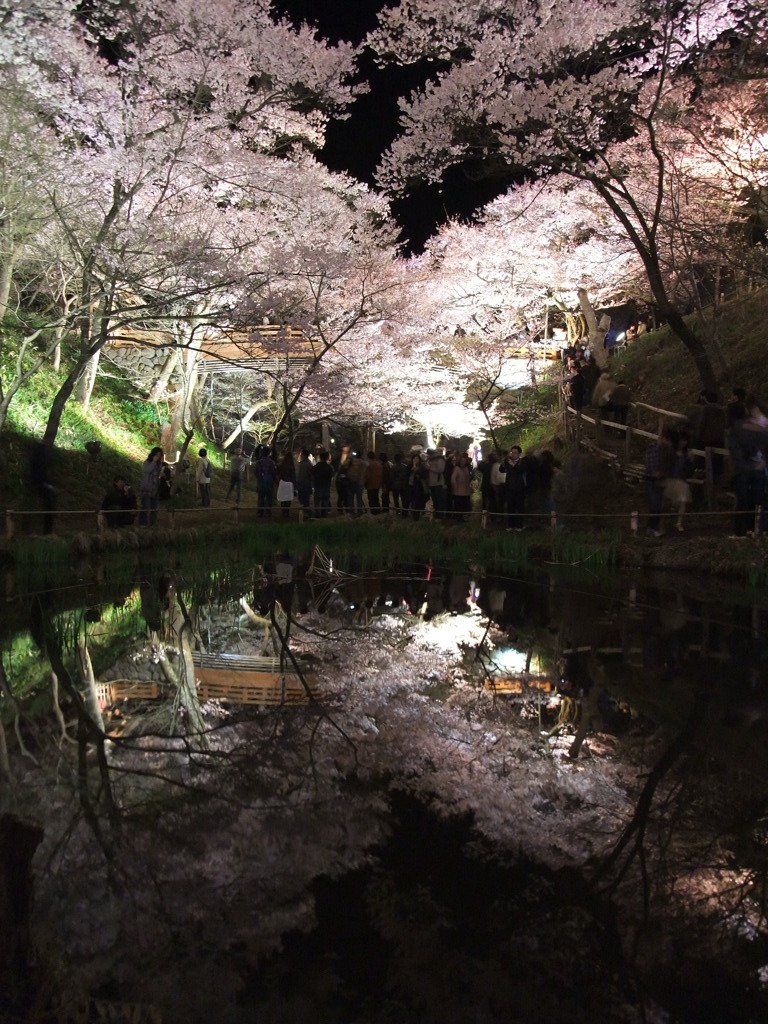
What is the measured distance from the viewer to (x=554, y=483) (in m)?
12.9

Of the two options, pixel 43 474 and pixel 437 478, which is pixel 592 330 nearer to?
pixel 437 478

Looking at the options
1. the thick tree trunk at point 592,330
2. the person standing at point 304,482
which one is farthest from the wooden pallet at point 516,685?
the thick tree trunk at point 592,330

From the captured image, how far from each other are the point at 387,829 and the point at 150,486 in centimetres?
1115

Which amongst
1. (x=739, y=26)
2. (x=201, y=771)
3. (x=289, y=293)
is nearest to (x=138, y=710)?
(x=201, y=771)

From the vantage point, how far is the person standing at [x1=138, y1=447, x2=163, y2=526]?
13109mm

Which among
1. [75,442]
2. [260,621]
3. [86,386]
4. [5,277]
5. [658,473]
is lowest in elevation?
[260,621]

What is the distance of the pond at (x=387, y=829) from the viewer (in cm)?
201

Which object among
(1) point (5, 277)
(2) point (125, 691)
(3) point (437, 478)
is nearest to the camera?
(2) point (125, 691)

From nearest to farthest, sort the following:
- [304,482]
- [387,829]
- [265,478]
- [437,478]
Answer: [387,829]
[437,478]
[265,478]
[304,482]

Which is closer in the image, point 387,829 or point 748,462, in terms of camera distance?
point 387,829

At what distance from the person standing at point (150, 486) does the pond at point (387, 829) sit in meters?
7.49

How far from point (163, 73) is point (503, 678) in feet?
38.9

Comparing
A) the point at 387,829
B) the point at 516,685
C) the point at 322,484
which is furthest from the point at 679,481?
the point at 387,829

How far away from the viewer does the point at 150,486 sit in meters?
13.2
